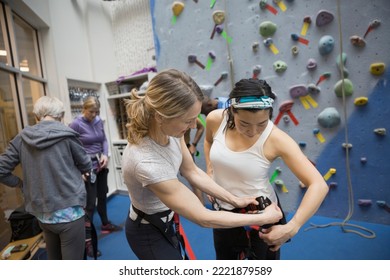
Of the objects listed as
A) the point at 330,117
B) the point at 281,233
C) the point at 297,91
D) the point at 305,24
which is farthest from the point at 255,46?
the point at 281,233

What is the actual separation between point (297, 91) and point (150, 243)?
1.63 metres

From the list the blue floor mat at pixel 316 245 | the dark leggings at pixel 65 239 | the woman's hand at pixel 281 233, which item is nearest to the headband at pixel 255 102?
the woman's hand at pixel 281 233

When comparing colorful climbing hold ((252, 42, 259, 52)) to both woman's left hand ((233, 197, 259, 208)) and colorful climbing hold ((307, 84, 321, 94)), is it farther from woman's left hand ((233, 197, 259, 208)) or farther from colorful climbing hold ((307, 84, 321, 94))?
woman's left hand ((233, 197, 259, 208))

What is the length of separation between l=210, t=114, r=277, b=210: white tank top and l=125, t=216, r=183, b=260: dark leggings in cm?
25

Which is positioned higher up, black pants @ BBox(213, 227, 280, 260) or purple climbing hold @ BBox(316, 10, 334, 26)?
purple climbing hold @ BBox(316, 10, 334, 26)

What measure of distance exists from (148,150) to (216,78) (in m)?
1.70

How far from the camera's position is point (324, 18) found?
1.71 metres

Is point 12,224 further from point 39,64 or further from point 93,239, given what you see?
point 39,64

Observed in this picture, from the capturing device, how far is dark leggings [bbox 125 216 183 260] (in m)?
0.75

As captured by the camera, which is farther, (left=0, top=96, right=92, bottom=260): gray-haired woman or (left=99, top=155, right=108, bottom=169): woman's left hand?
(left=99, top=155, right=108, bottom=169): woman's left hand

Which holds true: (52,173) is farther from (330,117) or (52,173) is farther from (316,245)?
(330,117)

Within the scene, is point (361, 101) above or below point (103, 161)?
above

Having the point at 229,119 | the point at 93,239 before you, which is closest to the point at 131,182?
the point at 229,119

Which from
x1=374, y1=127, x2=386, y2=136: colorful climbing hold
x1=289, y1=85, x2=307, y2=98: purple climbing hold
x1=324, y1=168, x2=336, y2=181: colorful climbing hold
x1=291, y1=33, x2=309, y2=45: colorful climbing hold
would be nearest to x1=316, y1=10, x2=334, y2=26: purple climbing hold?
x1=291, y1=33, x2=309, y2=45: colorful climbing hold
